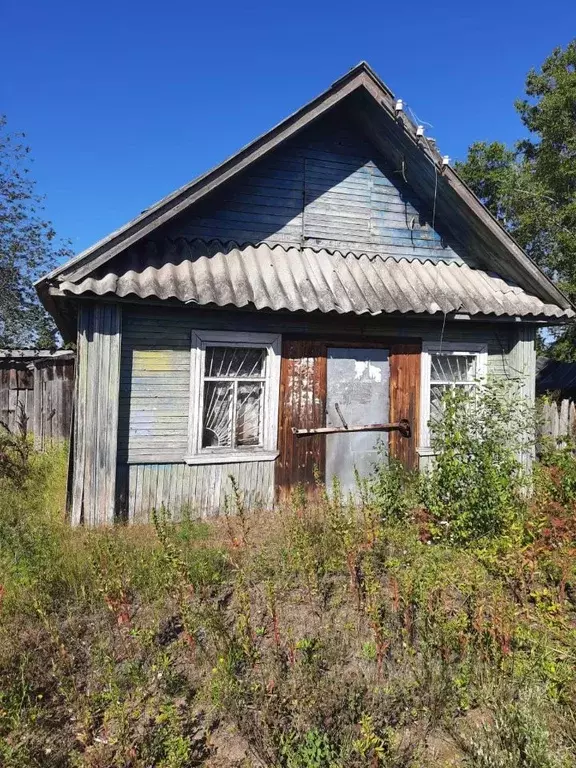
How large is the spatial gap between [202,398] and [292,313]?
5.57ft

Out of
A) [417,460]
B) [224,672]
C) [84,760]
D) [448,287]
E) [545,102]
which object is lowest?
[84,760]

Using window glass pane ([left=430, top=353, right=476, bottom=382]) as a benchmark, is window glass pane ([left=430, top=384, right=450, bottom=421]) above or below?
below

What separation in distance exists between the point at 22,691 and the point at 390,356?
6050 mm

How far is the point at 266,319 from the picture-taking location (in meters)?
7.25

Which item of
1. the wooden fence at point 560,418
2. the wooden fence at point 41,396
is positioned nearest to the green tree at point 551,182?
the wooden fence at point 560,418

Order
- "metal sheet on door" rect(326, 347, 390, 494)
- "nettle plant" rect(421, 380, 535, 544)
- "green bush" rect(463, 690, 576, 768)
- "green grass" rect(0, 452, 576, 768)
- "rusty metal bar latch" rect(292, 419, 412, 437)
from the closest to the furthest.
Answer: "green bush" rect(463, 690, 576, 768)
"green grass" rect(0, 452, 576, 768)
"nettle plant" rect(421, 380, 535, 544)
"rusty metal bar latch" rect(292, 419, 412, 437)
"metal sheet on door" rect(326, 347, 390, 494)

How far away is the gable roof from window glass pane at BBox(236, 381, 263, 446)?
243cm

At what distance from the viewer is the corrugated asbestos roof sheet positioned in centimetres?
649

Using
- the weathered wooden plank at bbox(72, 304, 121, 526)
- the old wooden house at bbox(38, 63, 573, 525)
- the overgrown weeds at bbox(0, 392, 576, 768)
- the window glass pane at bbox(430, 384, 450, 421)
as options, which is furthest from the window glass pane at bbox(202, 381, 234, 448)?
the window glass pane at bbox(430, 384, 450, 421)

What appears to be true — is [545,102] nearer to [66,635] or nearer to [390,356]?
[390,356]

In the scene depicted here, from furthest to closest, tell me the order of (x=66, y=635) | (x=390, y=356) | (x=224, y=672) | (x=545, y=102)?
(x=545, y=102), (x=390, y=356), (x=66, y=635), (x=224, y=672)

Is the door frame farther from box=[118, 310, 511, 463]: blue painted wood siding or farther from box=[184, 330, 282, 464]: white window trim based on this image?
box=[118, 310, 511, 463]: blue painted wood siding

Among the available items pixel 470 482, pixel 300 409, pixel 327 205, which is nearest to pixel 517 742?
pixel 470 482

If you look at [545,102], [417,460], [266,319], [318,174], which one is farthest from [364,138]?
[545,102]
